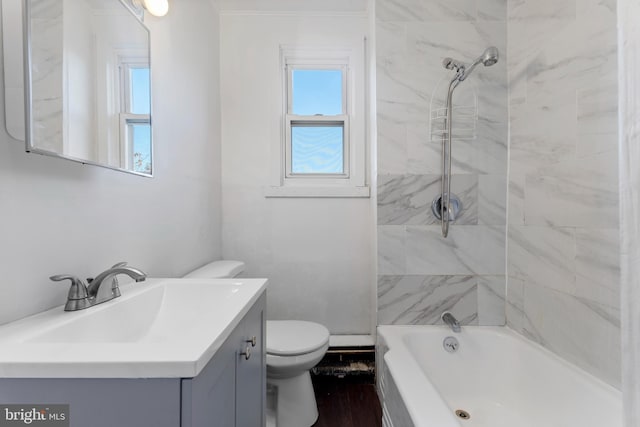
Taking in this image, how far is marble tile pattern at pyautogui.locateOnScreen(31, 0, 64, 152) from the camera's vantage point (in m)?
0.65

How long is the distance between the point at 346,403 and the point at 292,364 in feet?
1.69

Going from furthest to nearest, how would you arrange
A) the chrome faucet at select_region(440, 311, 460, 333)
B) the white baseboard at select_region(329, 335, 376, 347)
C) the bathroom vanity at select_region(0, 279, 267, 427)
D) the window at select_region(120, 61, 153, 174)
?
the white baseboard at select_region(329, 335, 376, 347) → the chrome faucet at select_region(440, 311, 460, 333) → the window at select_region(120, 61, 153, 174) → the bathroom vanity at select_region(0, 279, 267, 427)

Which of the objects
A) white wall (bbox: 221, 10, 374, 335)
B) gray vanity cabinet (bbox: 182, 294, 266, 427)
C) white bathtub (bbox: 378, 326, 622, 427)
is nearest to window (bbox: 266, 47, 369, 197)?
white wall (bbox: 221, 10, 374, 335)

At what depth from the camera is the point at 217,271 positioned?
1515 mm

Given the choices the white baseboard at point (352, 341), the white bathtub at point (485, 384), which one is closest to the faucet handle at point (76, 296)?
the white bathtub at point (485, 384)

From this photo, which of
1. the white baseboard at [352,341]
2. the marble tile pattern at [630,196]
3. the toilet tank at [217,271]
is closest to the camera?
the marble tile pattern at [630,196]

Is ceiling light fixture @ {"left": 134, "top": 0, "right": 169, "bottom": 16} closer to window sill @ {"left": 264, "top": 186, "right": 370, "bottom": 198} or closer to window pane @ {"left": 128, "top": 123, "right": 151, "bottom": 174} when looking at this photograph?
window pane @ {"left": 128, "top": 123, "right": 151, "bottom": 174}

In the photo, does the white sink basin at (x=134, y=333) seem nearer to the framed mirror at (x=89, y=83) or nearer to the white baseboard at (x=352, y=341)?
the framed mirror at (x=89, y=83)

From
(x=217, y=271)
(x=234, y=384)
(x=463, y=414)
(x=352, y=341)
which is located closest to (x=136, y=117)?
(x=217, y=271)

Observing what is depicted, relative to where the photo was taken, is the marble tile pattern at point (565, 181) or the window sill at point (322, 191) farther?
the window sill at point (322, 191)

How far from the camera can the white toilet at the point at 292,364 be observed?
52.9 inches

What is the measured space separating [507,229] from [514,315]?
466 millimetres

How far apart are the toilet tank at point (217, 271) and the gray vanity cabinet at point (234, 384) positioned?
528 mm

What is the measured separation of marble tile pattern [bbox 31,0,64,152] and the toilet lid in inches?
44.1
